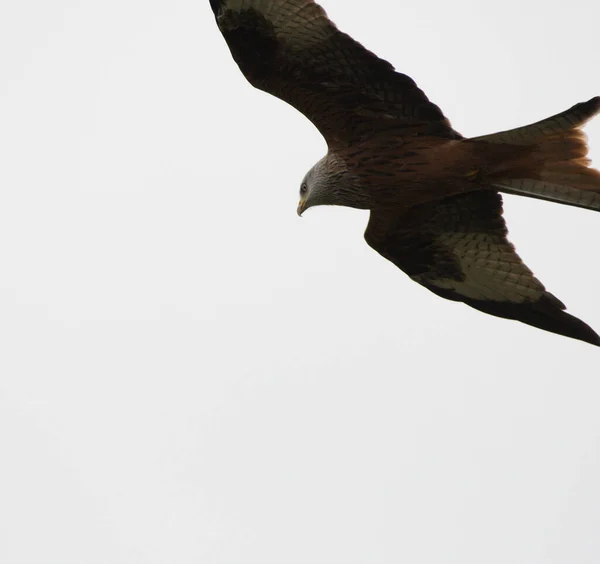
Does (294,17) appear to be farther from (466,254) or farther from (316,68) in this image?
(466,254)

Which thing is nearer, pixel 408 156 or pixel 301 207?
pixel 408 156

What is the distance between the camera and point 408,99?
28.0 ft

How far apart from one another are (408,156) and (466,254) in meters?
1.35

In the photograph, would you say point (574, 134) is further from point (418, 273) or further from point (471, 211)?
point (418, 273)

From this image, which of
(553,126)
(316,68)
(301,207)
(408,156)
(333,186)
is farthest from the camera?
(301,207)

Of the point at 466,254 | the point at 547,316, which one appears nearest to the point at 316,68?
the point at 466,254

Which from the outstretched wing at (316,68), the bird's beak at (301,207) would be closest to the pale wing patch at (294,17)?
the outstretched wing at (316,68)

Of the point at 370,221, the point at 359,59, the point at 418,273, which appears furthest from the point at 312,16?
the point at 418,273

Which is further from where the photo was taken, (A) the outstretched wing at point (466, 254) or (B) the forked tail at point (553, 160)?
(A) the outstretched wing at point (466, 254)

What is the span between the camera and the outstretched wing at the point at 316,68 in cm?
830

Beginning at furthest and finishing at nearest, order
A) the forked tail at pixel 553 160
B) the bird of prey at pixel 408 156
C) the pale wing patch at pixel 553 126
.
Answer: the bird of prey at pixel 408 156 → the forked tail at pixel 553 160 → the pale wing patch at pixel 553 126

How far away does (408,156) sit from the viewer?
8.80m

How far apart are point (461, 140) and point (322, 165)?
46.3 inches

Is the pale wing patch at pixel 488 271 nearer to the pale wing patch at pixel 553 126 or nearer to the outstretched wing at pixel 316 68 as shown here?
the outstretched wing at pixel 316 68
